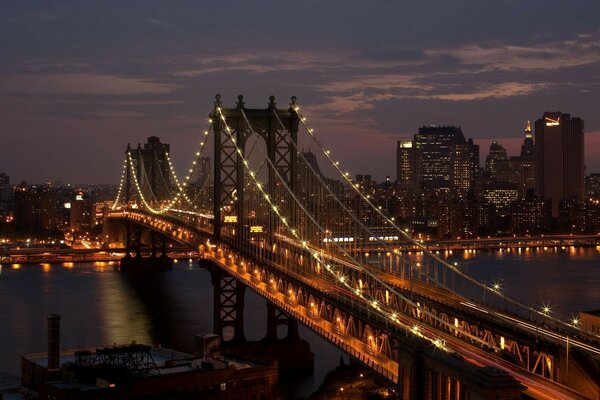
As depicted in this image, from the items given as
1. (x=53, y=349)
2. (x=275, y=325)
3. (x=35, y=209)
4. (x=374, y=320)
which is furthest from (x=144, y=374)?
(x=35, y=209)

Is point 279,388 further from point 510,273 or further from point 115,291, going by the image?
point 510,273

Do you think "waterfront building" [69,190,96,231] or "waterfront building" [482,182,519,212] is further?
"waterfront building" [482,182,519,212]

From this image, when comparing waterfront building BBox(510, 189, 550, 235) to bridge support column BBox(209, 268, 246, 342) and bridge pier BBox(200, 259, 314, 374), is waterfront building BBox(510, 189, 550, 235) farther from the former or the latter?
bridge pier BBox(200, 259, 314, 374)

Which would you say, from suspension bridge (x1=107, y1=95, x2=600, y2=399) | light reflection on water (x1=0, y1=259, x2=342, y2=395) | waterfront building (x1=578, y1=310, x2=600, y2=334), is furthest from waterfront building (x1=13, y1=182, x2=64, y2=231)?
waterfront building (x1=578, y1=310, x2=600, y2=334)

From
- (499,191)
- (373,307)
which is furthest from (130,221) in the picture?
(499,191)

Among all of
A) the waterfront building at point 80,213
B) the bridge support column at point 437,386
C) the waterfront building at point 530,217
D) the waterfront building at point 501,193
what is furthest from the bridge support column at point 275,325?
the waterfront building at point 501,193
